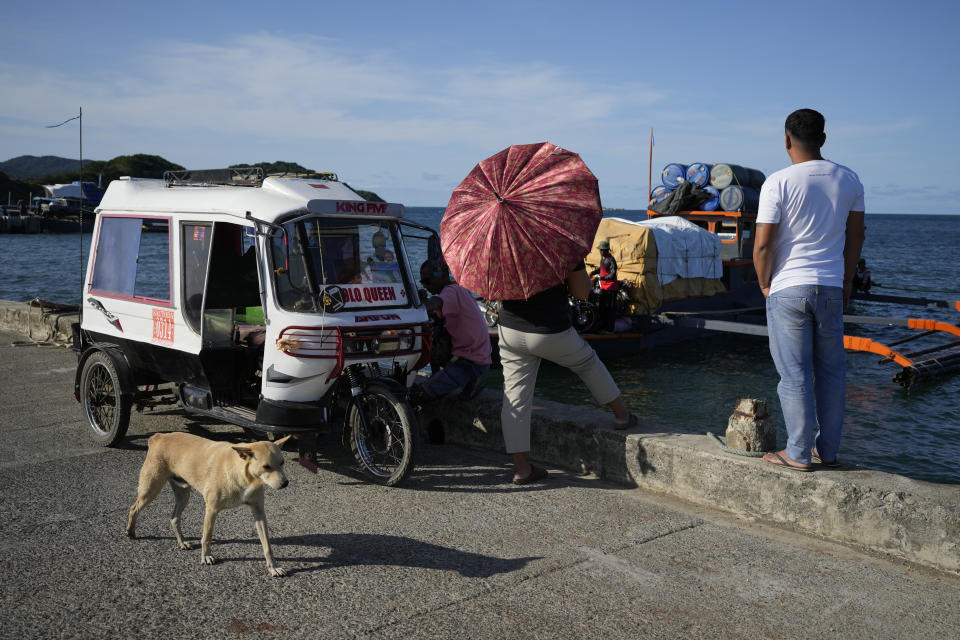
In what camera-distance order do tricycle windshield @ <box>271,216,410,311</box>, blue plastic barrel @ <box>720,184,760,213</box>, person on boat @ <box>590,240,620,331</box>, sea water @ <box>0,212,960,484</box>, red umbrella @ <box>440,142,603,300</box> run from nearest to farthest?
red umbrella @ <box>440,142,603,300</box> → tricycle windshield @ <box>271,216,410,311</box> → sea water @ <box>0,212,960,484</box> → person on boat @ <box>590,240,620,331</box> → blue plastic barrel @ <box>720,184,760,213</box>

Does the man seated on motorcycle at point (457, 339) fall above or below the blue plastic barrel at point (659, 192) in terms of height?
below

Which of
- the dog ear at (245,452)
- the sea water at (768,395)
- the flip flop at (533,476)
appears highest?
the dog ear at (245,452)

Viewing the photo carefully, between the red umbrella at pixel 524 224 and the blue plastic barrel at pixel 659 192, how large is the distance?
19.3 m

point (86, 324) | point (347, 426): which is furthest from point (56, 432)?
point (347, 426)

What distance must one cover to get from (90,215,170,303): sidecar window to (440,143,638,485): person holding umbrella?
2.69 meters

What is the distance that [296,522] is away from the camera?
4984mm

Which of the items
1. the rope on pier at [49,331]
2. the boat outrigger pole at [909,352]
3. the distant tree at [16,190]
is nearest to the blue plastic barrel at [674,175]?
the boat outrigger pole at [909,352]

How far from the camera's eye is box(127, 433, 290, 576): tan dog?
162 inches

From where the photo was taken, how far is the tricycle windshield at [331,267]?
5.88m

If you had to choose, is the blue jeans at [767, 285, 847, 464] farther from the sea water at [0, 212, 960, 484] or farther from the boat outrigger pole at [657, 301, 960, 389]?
the boat outrigger pole at [657, 301, 960, 389]

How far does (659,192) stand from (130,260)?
64.4ft

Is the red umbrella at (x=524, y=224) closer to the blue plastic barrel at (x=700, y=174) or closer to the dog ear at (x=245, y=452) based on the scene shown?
the dog ear at (x=245, y=452)

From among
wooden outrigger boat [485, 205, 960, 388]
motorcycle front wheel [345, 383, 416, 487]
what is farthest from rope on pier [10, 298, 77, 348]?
motorcycle front wheel [345, 383, 416, 487]

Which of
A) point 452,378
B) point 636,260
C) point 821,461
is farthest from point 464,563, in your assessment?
point 636,260
